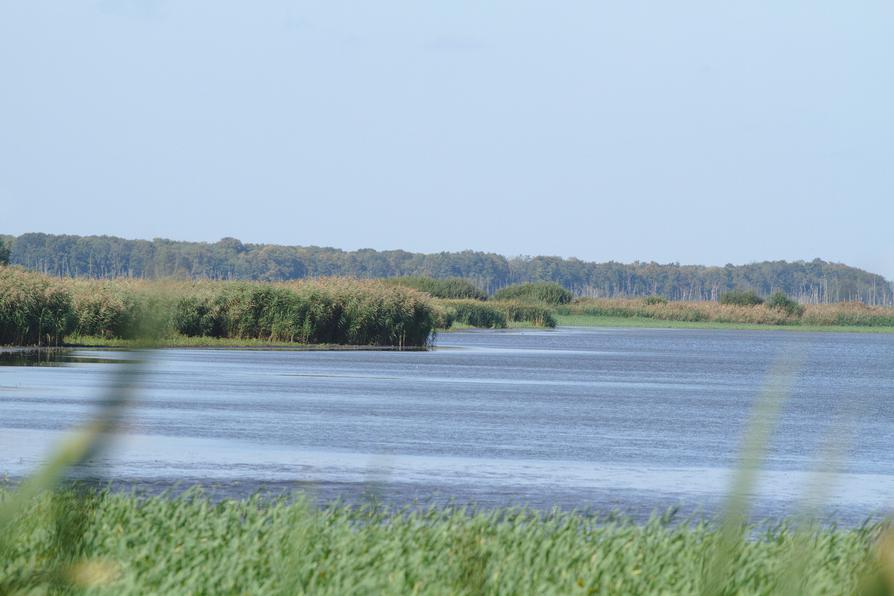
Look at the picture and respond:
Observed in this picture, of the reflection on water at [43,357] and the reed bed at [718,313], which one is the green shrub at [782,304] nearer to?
the reed bed at [718,313]

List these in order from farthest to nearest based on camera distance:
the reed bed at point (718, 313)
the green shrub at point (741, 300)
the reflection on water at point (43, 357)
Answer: the green shrub at point (741, 300) < the reed bed at point (718, 313) < the reflection on water at point (43, 357)

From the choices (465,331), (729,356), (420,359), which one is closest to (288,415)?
(420,359)

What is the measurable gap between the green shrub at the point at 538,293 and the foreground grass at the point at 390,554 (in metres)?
130

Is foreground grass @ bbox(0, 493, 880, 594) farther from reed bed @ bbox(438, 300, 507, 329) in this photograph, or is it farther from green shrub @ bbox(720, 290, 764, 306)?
green shrub @ bbox(720, 290, 764, 306)

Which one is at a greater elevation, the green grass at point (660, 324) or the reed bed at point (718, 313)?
the reed bed at point (718, 313)

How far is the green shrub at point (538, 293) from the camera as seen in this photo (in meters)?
143

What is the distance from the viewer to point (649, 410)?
104 feet

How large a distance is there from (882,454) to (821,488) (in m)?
23.2

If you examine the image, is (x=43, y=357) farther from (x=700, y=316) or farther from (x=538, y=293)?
(x=700, y=316)

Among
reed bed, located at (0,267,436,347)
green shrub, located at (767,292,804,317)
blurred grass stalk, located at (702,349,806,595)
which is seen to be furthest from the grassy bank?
blurred grass stalk, located at (702,349,806,595)

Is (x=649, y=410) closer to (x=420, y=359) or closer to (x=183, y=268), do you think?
(x=420, y=359)

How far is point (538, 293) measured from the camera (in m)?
145

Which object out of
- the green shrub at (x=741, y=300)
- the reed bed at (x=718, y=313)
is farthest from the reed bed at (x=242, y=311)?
the green shrub at (x=741, y=300)

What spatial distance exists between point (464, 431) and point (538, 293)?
120280mm
